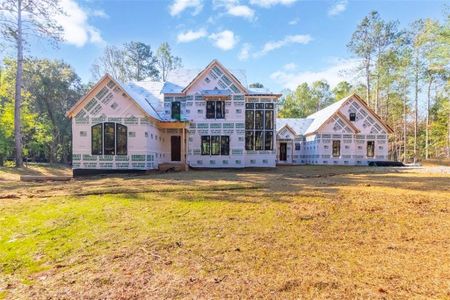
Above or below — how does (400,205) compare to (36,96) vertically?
below

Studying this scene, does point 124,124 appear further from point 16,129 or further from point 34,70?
point 34,70

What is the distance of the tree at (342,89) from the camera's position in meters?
46.5

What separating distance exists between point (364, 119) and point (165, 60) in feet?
A: 92.3

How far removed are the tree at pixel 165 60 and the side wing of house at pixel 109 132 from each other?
25239 millimetres

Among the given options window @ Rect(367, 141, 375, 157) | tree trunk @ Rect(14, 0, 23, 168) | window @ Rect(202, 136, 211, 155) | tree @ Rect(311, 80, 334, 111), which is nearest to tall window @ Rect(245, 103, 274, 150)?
window @ Rect(202, 136, 211, 155)

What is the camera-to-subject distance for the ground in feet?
10.1

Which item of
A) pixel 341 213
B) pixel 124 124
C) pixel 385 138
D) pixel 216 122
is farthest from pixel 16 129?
pixel 385 138

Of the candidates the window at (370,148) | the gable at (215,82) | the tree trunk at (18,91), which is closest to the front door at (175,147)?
the gable at (215,82)

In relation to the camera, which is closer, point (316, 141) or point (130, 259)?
point (130, 259)

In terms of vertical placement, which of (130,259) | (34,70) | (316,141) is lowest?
(130,259)

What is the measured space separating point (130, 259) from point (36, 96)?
3822 cm

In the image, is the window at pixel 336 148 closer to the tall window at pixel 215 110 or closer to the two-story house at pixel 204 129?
the two-story house at pixel 204 129

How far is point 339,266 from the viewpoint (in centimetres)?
352

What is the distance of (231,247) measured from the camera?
13.8 ft
